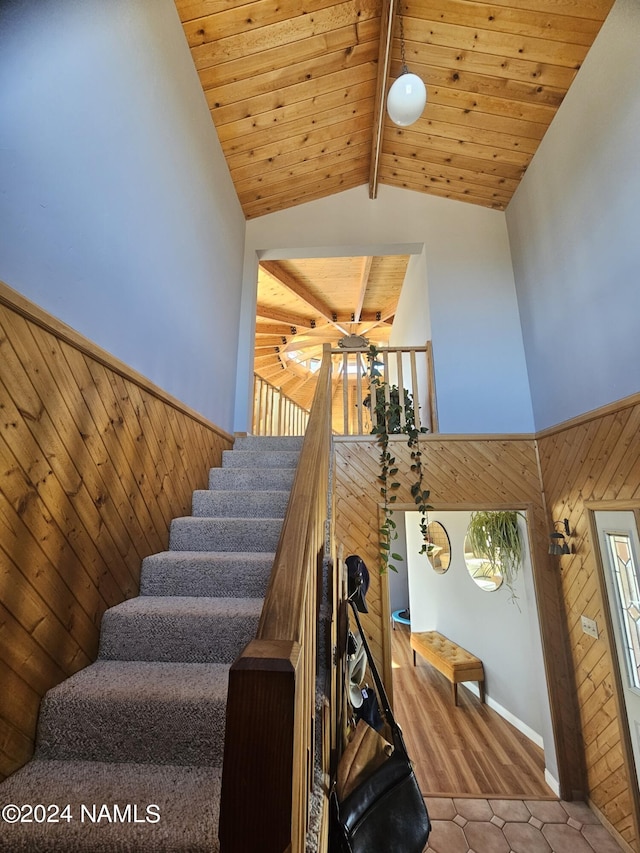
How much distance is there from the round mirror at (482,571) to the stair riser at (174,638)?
383 centimetres

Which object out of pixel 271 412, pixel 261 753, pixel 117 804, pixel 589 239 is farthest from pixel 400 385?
pixel 261 753

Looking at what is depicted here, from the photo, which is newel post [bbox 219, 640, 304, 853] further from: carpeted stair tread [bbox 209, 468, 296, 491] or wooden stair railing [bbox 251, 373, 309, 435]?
wooden stair railing [bbox 251, 373, 309, 435]

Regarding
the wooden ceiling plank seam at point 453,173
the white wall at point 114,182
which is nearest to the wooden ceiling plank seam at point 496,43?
the wooden ceiling plank seam at point 453,173

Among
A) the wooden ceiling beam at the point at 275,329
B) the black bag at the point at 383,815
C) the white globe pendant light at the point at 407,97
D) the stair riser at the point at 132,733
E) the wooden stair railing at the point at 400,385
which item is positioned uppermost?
the wooden ceiling beam at the point at 275,329

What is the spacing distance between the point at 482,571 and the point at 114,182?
518 cm

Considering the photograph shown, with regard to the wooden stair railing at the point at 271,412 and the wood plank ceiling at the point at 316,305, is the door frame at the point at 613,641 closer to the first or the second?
the wooden stair railing at the point at 271,412

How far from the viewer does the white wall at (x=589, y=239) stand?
2424 mm

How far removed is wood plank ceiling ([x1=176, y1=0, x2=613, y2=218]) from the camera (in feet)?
9.12

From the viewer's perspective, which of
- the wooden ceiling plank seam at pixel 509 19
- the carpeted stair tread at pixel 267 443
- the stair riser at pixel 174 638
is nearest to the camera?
the stair riser at pixel 174 638

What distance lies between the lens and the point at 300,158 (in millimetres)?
3877

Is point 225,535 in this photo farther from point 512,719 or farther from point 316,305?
point 316,305

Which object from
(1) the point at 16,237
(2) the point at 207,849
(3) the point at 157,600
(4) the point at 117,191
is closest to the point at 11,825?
(2) the point at 207,849

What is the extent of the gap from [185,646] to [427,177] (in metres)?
4.82

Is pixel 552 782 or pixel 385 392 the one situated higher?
pixel 385 392
